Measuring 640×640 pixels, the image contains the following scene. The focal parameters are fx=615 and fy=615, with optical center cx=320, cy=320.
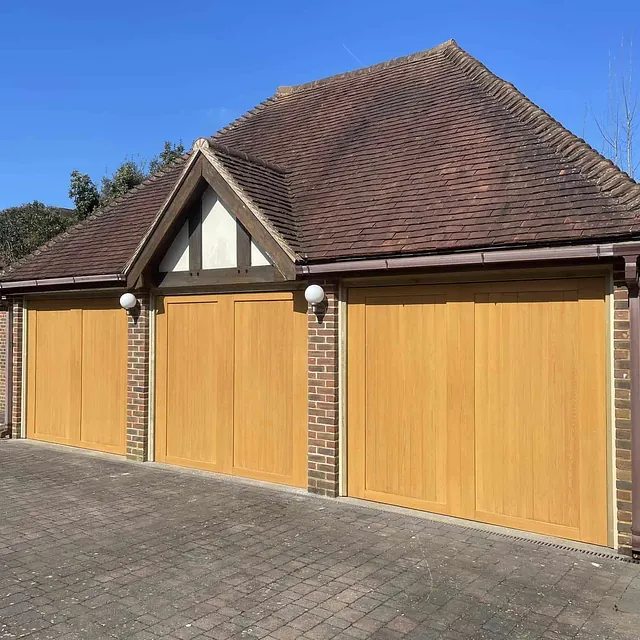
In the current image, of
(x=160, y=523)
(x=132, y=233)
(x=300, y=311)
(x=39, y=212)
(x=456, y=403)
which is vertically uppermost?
(x=39, y=212)

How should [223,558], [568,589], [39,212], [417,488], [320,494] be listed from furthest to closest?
[39,212], [320,494], [417,488], [223,558], [568,589]

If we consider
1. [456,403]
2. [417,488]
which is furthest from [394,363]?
[417,488]

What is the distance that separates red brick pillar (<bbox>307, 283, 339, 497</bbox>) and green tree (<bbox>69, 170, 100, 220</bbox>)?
59.7ft

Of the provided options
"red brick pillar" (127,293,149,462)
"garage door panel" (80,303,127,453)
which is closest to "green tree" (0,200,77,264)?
"garage door panel" (80,303,127,453)

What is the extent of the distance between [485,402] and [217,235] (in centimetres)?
422

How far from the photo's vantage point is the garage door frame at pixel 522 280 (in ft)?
18.5

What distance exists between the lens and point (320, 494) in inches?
293

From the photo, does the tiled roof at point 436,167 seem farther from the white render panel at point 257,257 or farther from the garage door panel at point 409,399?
the garage door panel at point 409,399

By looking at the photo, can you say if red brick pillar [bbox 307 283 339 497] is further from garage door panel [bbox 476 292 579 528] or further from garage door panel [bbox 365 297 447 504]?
garage door panel [bbox 476 292 579 528]

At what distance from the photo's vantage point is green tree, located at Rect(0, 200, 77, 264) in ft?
82.2

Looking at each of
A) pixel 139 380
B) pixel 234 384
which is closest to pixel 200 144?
pixel 234 384

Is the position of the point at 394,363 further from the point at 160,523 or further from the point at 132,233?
the point at 132,233

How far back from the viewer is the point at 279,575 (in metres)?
5.04

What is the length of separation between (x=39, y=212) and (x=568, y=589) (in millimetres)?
25605
